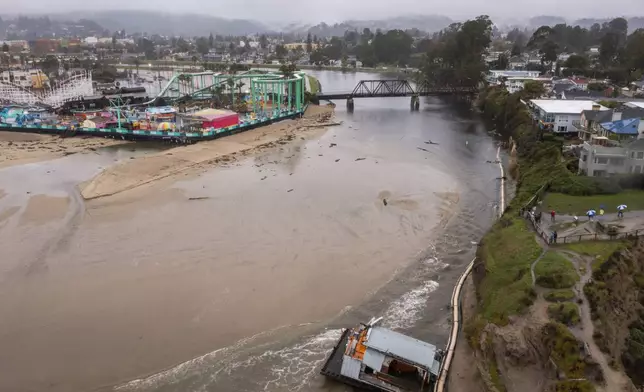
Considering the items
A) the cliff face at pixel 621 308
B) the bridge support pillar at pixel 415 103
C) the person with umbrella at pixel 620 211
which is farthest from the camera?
the bridge support pillar at pixel 415 103

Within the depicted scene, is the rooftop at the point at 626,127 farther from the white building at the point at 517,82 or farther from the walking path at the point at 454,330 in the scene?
the white building at the point at 517,82

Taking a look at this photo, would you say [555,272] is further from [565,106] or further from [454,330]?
[565,106]

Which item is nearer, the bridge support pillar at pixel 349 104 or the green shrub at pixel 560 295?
the green shrub at pixel 560 295

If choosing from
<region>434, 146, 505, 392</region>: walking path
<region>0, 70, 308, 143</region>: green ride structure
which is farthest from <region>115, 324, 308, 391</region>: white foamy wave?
<region>0, 70, 308, 143</region>: green ride structure

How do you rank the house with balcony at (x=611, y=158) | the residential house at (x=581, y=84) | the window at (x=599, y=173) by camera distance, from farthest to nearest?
the residential house at (x=581, y=84) < the window at (x=599, y=173) < the house with balcony at (x=611, y=158)

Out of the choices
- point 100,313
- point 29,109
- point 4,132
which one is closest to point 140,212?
point 100,313

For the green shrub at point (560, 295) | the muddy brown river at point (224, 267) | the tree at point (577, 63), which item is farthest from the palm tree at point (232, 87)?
the green shrub at point (560, 295)

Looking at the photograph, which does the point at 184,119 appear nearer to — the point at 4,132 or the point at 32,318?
the point at 4,132
